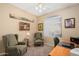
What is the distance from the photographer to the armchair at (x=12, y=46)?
2047mm

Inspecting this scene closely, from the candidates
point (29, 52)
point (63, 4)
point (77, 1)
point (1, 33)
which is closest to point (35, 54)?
point (29, 52)

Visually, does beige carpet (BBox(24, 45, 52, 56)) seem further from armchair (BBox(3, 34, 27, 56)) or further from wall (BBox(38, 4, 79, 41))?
wall (BBox(38, 4, 79, 41))

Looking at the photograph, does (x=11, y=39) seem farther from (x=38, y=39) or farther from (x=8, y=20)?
(x=38, y=39)

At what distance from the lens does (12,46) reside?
81.9 inches

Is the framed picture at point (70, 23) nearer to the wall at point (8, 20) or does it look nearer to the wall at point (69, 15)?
the wall at point (69, 15)

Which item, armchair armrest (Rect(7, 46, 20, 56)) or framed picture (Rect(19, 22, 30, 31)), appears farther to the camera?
framed picture (Rect(19, 22, 30, 31))

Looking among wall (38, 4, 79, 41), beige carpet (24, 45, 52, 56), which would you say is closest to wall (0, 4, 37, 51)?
beige carpet (24, 45, 52, 56)

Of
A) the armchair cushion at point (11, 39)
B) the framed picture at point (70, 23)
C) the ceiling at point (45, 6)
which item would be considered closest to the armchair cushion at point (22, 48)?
the armchair cushion at point (11, 39)

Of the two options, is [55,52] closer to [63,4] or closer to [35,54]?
[35,54]

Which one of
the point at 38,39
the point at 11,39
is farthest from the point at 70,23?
the point at 11,39

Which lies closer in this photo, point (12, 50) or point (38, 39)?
point (12, 50)

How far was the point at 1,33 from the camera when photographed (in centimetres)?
205

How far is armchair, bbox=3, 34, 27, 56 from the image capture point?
2.05 m

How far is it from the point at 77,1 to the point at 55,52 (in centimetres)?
96
